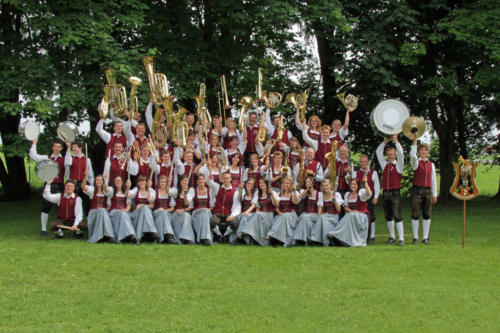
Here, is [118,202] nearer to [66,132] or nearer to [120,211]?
[120,211]

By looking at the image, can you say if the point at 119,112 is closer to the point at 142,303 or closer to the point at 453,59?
the point at 142,303

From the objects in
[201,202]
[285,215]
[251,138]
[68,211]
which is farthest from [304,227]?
[68,211]

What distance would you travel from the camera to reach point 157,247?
9805mm

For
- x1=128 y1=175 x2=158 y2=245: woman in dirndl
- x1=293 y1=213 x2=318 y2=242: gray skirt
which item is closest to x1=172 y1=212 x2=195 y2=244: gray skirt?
x1=128 y1=175 x2=158 y2=245: woman in dirndl

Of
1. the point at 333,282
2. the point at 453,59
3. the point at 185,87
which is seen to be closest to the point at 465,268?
the point at 333,282

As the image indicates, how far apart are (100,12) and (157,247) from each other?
6.40 meters

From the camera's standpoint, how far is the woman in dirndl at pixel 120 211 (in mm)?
10250

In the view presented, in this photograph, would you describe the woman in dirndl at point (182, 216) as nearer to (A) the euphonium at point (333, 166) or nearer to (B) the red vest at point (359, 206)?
(A) the euphonium at point (333, 166)

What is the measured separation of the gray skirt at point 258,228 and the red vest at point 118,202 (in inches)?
87.1

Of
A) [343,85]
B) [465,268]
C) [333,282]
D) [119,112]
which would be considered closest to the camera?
[333,282]

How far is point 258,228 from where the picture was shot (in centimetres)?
1029

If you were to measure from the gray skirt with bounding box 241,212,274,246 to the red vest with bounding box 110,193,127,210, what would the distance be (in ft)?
7.26

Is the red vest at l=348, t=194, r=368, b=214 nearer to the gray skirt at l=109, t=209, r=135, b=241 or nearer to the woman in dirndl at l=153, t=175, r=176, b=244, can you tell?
the woman in dirndl at l=153, t=175, r=176, b=244

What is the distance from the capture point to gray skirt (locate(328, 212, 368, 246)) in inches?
396
